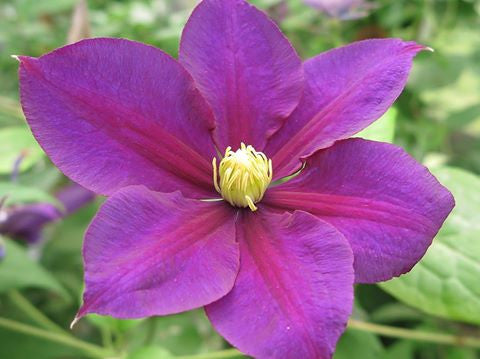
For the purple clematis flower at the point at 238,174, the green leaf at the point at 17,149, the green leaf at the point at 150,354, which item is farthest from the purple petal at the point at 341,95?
the green leaf at the point at 17,149

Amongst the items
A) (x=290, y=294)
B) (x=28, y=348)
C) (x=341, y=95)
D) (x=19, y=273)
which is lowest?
(x=28, y=348)

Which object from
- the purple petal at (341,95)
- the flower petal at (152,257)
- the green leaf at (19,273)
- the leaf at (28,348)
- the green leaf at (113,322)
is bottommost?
the leaf at (28,348)

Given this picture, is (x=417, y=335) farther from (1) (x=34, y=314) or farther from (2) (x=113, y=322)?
(1) (x=34, y=314)

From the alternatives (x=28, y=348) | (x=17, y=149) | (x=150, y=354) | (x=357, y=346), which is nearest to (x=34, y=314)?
(x=28, y=348)

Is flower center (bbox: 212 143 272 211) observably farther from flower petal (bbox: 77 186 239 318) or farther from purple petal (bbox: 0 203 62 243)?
purple petal (bbox: 0 203 62 243)

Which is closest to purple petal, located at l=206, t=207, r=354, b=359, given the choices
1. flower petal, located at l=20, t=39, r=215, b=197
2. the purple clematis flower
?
the purple clematis flower

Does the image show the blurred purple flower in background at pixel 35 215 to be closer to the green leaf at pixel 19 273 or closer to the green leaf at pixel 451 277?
the green leaf at pixel 19 273

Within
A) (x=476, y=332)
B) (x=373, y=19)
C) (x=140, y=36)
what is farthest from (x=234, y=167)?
(x=373, y=19)
